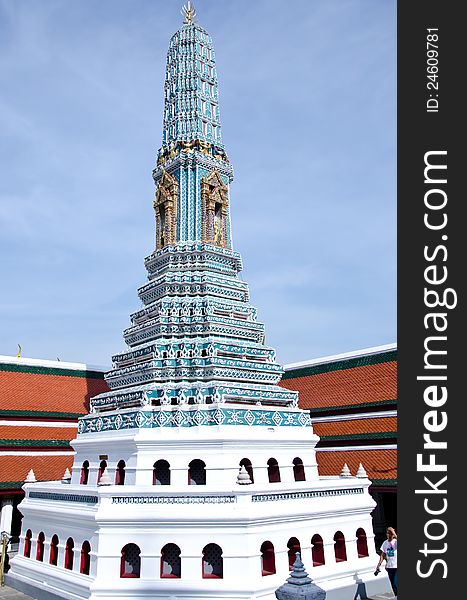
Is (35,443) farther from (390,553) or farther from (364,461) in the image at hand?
(390,553)

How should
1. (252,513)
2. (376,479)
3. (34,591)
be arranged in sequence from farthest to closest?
(376,479) → (34,591) → (252,513)

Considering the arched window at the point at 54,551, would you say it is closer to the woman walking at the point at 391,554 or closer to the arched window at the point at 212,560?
the arched window at the point at 212,560

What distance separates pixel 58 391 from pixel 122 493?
14139mm

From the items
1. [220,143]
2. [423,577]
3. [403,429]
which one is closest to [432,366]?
[403,429]

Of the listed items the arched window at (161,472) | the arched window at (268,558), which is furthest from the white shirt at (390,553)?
the arched window at (161,472)

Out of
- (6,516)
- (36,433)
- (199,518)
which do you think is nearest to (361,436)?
(199,518)

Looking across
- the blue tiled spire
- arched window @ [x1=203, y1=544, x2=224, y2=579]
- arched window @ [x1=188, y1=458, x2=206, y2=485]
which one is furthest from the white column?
the blue tiled spire

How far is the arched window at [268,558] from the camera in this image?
15500 millimetres

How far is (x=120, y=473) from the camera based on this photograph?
59.5 feet

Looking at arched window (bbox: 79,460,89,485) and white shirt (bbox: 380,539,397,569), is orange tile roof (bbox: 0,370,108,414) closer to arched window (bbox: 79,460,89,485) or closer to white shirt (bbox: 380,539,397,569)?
arched window (bbox: 79,460,89,485)

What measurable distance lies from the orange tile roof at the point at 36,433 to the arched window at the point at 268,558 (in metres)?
14.6

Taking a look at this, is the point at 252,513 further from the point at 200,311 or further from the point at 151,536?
the point at 200,311

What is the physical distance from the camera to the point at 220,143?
25078mm

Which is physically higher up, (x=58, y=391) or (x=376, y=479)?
(x=58, y=391)
